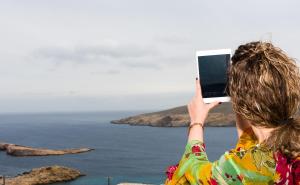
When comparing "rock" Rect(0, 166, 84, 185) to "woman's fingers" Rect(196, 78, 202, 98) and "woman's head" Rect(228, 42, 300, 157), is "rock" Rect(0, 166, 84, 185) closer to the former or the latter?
"woman's fingers" Rect(196, 78, 202, 98)

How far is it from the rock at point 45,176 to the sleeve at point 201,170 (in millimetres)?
64332

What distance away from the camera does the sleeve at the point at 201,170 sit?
1732 mm

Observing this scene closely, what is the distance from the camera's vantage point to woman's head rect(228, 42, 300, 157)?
178 centimetres

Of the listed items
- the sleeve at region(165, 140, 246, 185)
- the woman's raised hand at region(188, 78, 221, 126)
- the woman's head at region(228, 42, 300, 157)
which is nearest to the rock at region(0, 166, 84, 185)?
the woman's raised hand at region(188, 78, 221, 126)

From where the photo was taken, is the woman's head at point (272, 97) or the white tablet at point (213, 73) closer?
the woman's head at point (272, 97)

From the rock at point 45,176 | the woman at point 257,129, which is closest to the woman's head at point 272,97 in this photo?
the woman at point 257,129

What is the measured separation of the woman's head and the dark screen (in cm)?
31

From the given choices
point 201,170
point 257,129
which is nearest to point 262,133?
point 257,129

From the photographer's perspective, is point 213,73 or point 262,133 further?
point 213,73

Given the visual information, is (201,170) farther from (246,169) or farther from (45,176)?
(45,176)

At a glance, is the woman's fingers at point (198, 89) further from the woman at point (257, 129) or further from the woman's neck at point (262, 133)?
the woman's neck at point (262, 133)

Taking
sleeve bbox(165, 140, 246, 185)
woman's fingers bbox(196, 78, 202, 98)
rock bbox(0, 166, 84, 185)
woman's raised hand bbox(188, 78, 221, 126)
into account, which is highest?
woman's fingers bbox(196, 78, 202, 98)

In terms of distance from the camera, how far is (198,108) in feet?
6.82

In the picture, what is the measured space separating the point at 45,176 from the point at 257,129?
70.0 meters
